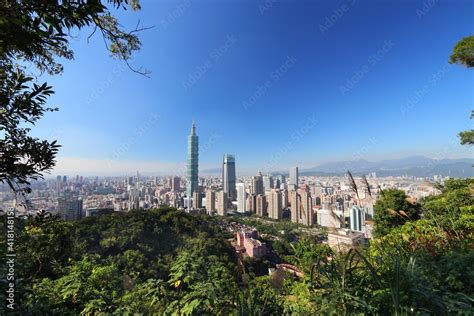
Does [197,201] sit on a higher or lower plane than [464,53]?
lower

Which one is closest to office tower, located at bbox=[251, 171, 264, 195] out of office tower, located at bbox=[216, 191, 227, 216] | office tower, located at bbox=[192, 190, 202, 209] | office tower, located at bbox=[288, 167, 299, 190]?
office tower, located at bbox=[288, 167, 299, 190]

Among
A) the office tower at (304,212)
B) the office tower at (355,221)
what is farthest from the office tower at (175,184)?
the office tower at (355,221)

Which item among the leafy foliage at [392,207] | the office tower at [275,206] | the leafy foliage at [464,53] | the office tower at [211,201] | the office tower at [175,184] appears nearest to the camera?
the leafy foliage at [464,53]

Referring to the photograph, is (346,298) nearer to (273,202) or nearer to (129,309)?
(129,309)

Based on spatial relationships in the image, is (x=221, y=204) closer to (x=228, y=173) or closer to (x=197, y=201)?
(x=197, y=201)

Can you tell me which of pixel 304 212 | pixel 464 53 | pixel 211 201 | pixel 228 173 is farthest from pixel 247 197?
pixel 304 212

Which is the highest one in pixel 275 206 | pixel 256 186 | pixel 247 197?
pixel 256 186

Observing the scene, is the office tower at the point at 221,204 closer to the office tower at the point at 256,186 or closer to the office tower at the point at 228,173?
the office tower at the point at 256,186

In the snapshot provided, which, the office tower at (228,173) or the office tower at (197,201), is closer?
the office tower at (197,201)

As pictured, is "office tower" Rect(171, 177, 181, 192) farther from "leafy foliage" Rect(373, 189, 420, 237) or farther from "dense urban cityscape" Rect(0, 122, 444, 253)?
"leafy foliage" Rect(373, 189, 420, 237)
